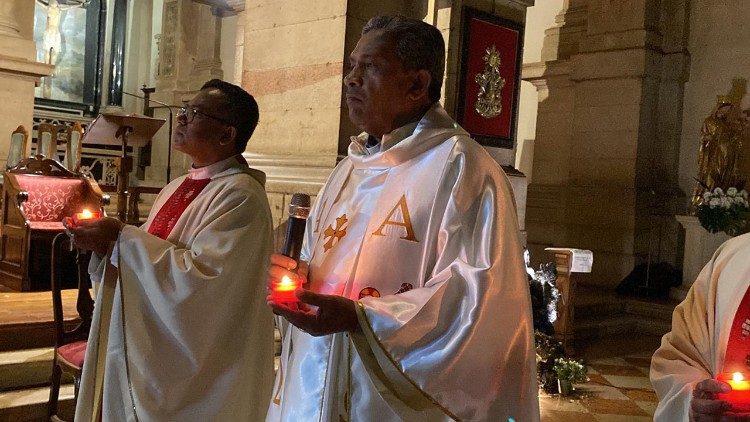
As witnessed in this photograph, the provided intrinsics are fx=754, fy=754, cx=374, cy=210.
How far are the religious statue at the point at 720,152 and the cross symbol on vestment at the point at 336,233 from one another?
845 cm

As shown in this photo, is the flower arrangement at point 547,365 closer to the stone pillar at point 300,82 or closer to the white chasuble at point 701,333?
the stone pillar at point 300,82

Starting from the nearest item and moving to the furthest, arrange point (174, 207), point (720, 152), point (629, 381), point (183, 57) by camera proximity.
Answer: point (174, 207)
point (629, 381)
point (720, 152)
point (183, 57)

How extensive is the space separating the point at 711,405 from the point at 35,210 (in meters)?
6.53

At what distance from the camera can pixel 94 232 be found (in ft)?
8.75

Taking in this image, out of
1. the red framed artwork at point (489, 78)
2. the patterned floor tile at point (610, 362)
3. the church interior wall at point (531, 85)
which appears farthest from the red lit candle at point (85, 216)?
the church interior wall at point (531, 85)

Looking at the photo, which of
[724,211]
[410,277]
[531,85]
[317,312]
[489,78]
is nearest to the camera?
[317,312]

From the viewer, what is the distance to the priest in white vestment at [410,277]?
1544mm

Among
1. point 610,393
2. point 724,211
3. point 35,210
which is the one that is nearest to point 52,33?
point 35,210

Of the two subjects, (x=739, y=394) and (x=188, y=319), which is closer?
(x=739, y=394)

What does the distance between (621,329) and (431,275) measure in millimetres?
7609

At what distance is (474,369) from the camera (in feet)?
5.08

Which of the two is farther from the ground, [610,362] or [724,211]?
[724,211]

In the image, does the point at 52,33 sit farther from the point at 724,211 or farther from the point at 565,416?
the point at 565,416

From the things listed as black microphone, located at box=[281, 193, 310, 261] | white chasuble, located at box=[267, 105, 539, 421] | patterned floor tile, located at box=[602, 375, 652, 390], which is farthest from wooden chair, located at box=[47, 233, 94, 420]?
patterned floor tile, located at box=[602, 375, 652, 390]
